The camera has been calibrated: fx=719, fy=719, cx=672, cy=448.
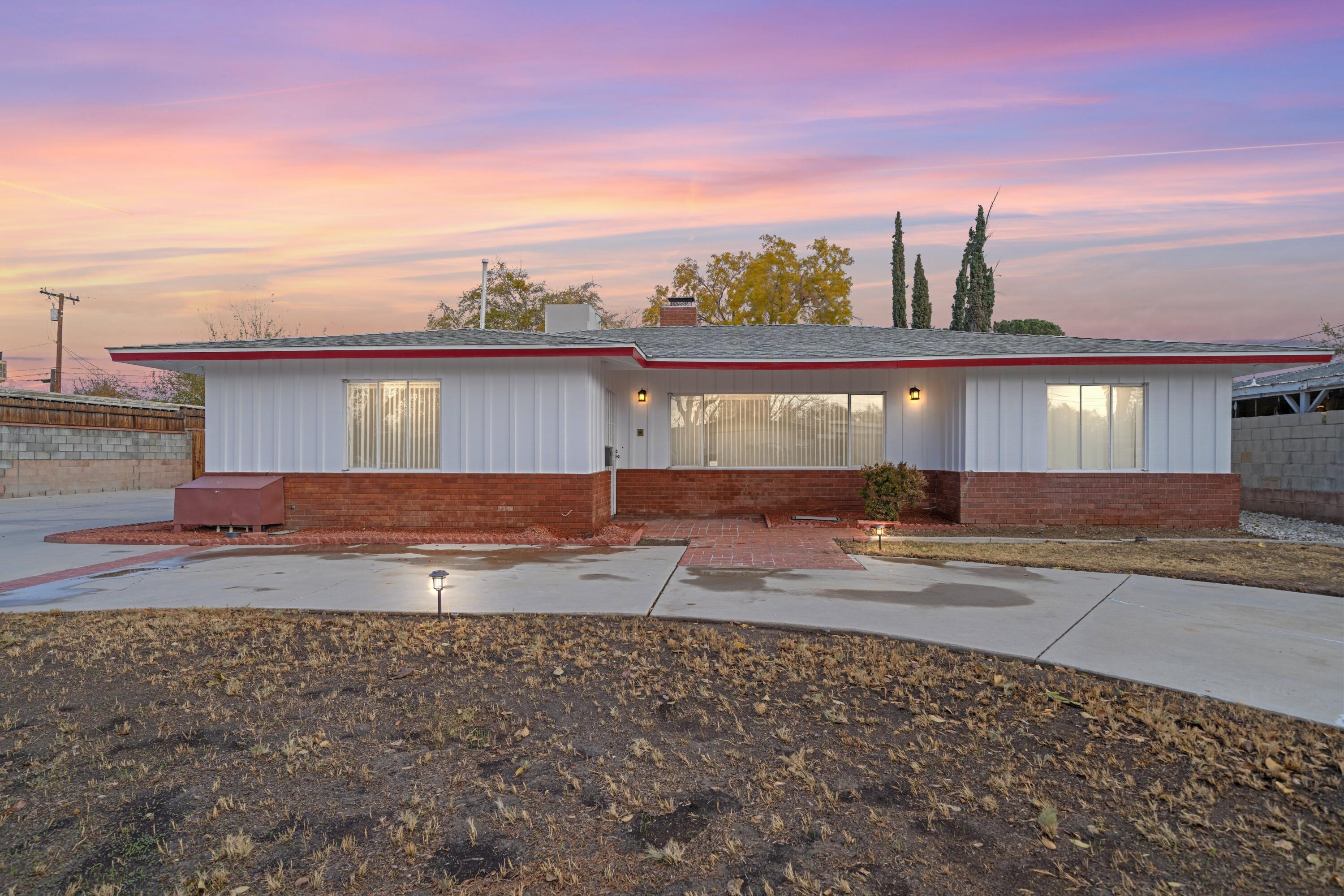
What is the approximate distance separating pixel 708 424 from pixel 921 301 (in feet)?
86.5

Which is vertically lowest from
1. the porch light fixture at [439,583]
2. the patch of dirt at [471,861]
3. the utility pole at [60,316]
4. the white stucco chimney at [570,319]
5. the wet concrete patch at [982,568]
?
the patch of dirt at [471,861]

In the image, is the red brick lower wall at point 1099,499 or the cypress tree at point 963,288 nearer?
the red brick lower wall at point 1099,499

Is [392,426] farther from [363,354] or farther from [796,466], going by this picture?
[796,466]

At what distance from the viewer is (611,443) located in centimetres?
1297

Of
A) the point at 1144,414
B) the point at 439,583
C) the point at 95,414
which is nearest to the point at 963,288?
the point at 1144,414

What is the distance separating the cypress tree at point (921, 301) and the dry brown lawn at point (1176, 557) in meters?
27.2

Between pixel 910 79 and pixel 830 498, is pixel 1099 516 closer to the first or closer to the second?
pixel 830 498

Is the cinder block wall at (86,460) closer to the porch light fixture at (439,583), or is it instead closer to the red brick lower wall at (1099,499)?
the porch light fixture at (439,583)

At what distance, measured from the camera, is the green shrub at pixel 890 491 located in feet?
38.5

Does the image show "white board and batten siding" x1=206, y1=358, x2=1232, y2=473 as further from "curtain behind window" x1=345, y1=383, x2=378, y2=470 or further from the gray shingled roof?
the gray shingled roof

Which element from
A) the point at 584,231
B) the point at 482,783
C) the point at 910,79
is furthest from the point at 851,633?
the point at 584,231

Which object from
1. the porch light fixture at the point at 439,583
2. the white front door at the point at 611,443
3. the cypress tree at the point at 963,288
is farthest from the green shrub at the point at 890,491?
the cypress tree at the point at 963,288

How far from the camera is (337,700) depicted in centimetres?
403

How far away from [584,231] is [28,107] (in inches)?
470
